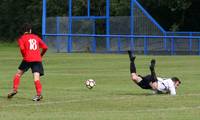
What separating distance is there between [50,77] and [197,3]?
38685 mm

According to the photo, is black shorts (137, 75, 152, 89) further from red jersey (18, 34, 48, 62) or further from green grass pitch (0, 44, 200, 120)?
red jersey (18, 34, 48, 62)

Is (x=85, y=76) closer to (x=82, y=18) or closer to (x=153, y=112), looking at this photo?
(x=153, y=112)

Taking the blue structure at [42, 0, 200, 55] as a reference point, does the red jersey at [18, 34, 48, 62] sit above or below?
above

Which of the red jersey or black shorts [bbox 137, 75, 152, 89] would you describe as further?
black shorts [bbox 137, 75, 152, 89]

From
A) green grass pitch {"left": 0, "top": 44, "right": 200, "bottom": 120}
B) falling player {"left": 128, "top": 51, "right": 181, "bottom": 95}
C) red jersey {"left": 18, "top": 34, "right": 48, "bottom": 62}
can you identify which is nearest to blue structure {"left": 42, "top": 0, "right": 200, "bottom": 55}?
green grass pitch {"left": 0, "top": 44, "right": 200, "bottom": 120}

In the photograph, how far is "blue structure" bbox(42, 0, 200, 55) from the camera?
48.1 meters

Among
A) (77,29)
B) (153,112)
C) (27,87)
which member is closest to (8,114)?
(153,112)

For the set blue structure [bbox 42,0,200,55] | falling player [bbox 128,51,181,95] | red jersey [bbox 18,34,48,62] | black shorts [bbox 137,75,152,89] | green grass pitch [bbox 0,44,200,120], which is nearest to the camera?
green grass pitch [bbox 0,44,200,120]

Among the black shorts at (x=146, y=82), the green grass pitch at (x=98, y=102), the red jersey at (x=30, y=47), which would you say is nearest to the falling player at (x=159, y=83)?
the black shorts at (x=146, y=82)

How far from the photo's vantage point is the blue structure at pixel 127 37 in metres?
48.1

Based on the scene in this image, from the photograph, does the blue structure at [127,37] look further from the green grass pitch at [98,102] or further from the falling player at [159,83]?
the falling player at [159,83]

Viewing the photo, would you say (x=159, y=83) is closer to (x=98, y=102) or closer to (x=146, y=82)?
(x=146, y=82)

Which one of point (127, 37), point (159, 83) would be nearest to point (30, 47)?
point (159, 83)

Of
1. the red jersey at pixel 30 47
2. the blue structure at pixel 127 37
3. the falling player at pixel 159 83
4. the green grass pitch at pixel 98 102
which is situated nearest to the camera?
the green grass pitch at pixel 98 102
